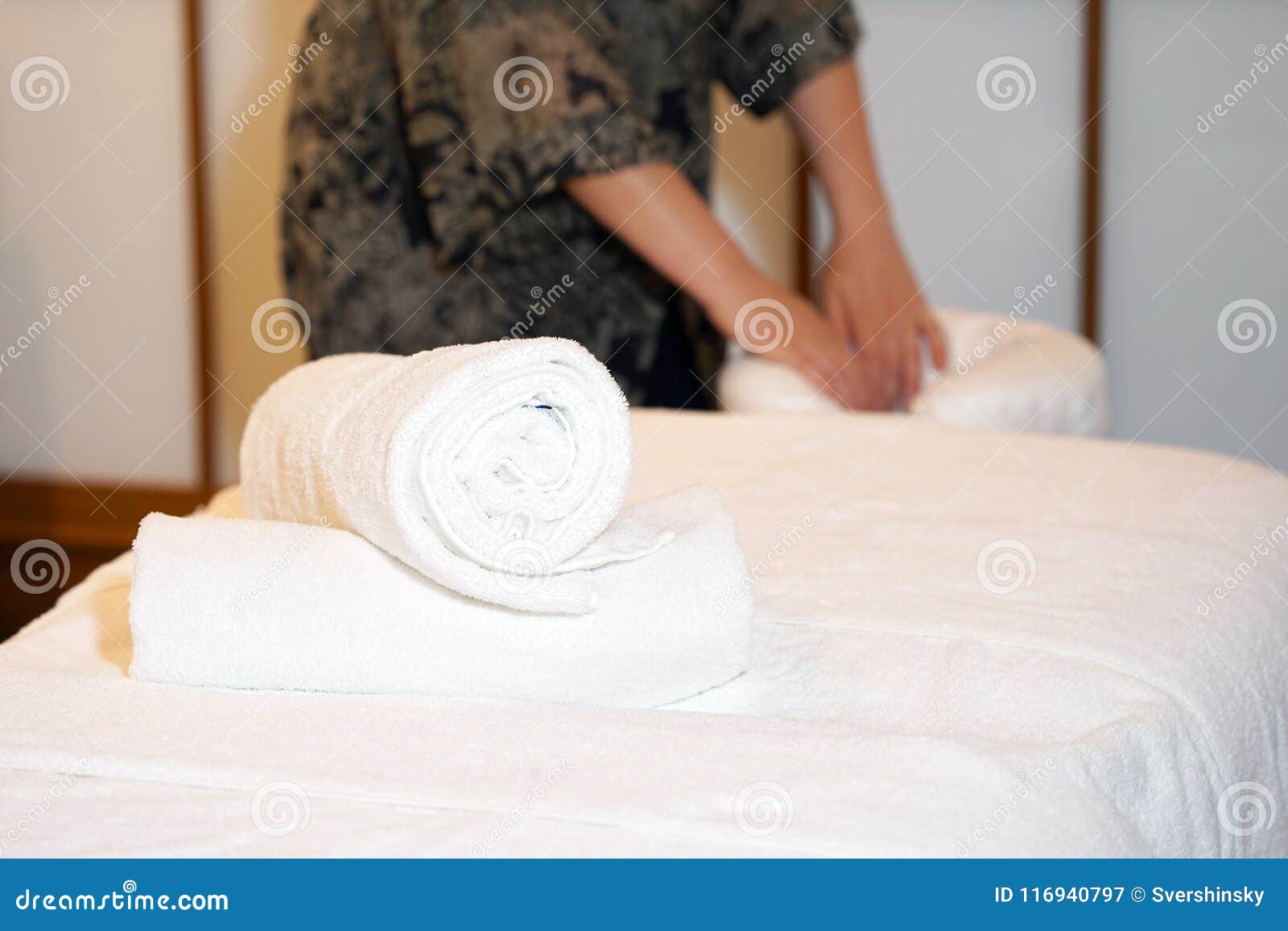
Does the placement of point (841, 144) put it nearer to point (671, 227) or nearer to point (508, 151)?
point (671, 227)

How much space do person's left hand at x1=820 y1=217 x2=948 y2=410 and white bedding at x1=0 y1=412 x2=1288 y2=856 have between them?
0.55 m

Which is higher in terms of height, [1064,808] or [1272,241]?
[1272,241]

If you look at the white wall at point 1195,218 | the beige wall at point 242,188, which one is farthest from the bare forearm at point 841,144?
the beige wall at point 242,188

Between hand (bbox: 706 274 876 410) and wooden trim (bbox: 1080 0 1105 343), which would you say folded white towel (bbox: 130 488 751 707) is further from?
wooden trim (bbox: 1080 0 1105 343)

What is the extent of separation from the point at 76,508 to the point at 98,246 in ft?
1.70

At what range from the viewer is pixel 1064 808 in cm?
61

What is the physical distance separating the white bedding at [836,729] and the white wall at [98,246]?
1.96 m

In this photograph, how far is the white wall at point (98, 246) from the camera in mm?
2748

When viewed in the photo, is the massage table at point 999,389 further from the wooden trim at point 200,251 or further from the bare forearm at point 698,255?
the wooden trim at point 200,251

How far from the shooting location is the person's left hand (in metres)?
1.62

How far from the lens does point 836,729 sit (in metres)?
0.67
